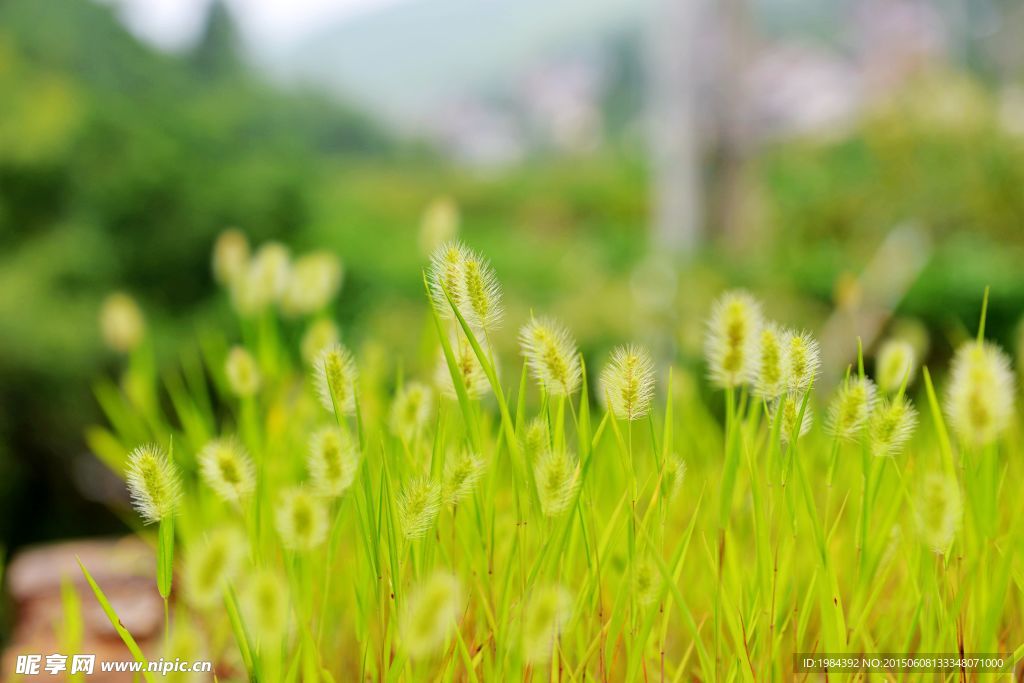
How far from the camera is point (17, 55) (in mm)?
4055

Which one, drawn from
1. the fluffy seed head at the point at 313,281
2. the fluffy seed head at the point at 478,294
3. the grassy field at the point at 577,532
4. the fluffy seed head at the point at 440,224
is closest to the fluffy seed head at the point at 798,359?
the grassy field at the point at 577,532

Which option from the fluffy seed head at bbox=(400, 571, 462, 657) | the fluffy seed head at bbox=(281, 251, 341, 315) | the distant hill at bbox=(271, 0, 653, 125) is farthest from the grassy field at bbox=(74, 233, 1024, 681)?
the distant hill at bbox=(271, 0, 653, 125)

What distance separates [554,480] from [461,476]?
0.09m

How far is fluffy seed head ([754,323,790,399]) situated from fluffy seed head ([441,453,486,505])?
25 cm

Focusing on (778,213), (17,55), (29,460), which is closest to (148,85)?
(17,55)

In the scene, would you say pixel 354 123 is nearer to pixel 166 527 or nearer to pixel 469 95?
pixel 469 95

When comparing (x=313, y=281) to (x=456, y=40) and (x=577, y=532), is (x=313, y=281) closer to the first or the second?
(x=577, y=532)

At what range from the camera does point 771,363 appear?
721 millimetres

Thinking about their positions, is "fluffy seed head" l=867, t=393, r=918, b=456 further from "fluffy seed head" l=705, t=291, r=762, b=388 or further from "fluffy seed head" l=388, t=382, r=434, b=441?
"fluffy seed head" l=388, t=382, r=434, b=441

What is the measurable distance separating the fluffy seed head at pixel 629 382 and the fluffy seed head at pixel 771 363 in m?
0.10

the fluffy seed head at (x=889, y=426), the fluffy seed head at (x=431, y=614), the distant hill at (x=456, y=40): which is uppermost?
the distant hill at (x=456, y=40)

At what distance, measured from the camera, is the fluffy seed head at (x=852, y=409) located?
0.73 metres

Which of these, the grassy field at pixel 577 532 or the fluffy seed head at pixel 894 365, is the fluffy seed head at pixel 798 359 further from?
the fluffy seed head at pixel 894 365

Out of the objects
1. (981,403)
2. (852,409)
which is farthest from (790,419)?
(981,403)
